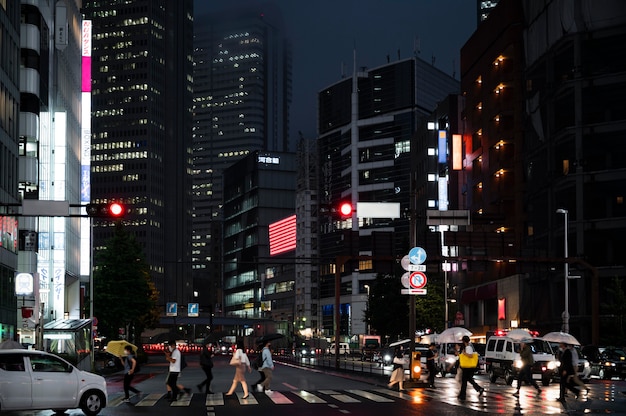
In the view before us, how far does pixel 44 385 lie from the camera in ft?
80.9

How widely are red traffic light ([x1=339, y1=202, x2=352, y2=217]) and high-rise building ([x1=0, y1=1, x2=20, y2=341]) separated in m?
27.4

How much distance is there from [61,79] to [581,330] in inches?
1972

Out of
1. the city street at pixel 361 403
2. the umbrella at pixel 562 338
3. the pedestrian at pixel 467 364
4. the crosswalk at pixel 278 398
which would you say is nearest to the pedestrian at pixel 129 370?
the crosswalk at pixel 278 398

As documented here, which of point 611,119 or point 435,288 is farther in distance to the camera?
point 435,288

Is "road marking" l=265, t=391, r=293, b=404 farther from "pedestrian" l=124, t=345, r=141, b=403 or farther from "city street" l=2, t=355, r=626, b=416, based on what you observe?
"pedestrian" l=124, t=345, r=141, b=403

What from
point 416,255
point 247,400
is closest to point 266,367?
point 247,400

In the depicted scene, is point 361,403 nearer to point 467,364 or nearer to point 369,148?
point 467,364

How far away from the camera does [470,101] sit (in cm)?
11438

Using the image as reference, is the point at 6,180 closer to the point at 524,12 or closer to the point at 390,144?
the point at 524,12

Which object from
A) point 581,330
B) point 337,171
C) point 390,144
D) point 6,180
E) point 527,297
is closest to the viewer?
point 6,180

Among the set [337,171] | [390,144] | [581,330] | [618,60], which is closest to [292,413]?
[581,330]

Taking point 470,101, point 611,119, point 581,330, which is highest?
point 470,101

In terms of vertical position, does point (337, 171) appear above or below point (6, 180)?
above

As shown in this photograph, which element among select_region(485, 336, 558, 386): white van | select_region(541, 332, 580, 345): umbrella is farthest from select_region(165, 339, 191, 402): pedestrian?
select_region(541, 332, 580, 345): umbrella
